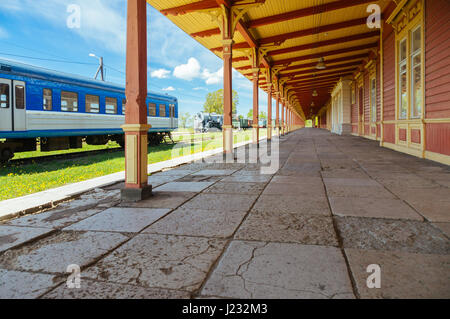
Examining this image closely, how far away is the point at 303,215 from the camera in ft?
9.45

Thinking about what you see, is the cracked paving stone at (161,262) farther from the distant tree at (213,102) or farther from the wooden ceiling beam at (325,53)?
the distant tree at (213,102)

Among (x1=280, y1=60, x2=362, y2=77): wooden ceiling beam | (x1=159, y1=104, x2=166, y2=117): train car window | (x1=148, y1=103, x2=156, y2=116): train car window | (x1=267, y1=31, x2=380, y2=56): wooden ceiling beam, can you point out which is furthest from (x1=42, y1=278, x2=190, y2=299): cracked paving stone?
(x1=280, y1=60, x2=362, y2=77): wooden ceiling beam

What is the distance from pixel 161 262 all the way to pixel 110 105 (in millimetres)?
11550

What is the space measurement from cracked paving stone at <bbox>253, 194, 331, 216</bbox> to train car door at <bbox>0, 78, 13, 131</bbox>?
776 cm

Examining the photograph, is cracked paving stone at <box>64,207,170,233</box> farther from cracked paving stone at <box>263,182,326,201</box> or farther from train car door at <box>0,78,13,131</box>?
train car door at <box>0,78,13,131</box>

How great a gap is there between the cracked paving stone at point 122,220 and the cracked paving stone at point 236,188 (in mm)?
1117

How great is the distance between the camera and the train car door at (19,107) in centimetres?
807

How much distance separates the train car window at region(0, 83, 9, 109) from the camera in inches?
304

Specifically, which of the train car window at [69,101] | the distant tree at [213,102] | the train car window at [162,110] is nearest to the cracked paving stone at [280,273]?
the train car window at [69,101]

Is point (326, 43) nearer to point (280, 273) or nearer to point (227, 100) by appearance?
point (227, 100)

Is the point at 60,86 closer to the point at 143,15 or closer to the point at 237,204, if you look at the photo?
the point at 143,15

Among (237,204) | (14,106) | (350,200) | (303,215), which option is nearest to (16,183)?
(14,106)
